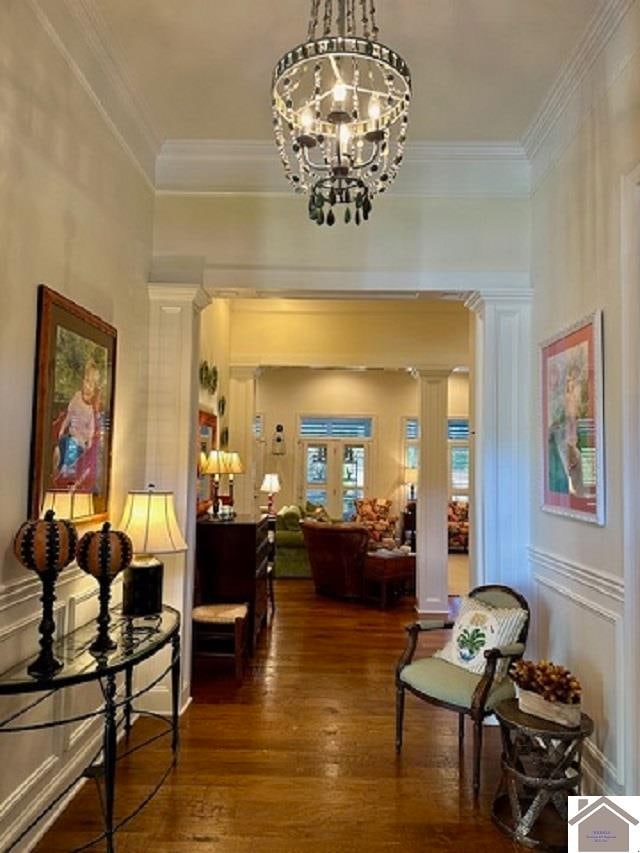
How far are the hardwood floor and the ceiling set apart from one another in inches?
138

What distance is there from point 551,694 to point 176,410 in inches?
102

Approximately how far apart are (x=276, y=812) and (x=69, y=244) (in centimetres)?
268

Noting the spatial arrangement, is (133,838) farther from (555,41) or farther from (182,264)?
(555,41)

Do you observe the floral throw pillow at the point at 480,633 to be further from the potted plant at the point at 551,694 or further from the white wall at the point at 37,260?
the white wall at the point at 37,260

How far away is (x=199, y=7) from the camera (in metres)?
2.71

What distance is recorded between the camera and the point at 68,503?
2688 millimetres

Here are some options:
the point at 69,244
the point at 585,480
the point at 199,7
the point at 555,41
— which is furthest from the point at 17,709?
the point at 555,41

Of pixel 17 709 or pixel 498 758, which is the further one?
pixel 498 758

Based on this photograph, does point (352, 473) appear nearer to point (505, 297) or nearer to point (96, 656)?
point (505, 297)

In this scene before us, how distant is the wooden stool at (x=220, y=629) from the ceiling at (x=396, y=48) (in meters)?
3.26

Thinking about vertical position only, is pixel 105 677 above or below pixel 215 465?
below

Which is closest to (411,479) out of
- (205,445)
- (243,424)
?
(243,424)

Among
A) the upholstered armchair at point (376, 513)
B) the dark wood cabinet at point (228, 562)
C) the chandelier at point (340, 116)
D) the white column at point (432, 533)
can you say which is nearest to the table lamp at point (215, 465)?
the dark wood cabinet at point (228, 562)

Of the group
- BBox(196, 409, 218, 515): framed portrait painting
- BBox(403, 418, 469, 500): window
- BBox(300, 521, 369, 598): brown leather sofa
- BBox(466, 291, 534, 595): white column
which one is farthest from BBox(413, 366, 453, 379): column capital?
BBox(403, 418, 469, 500): window
